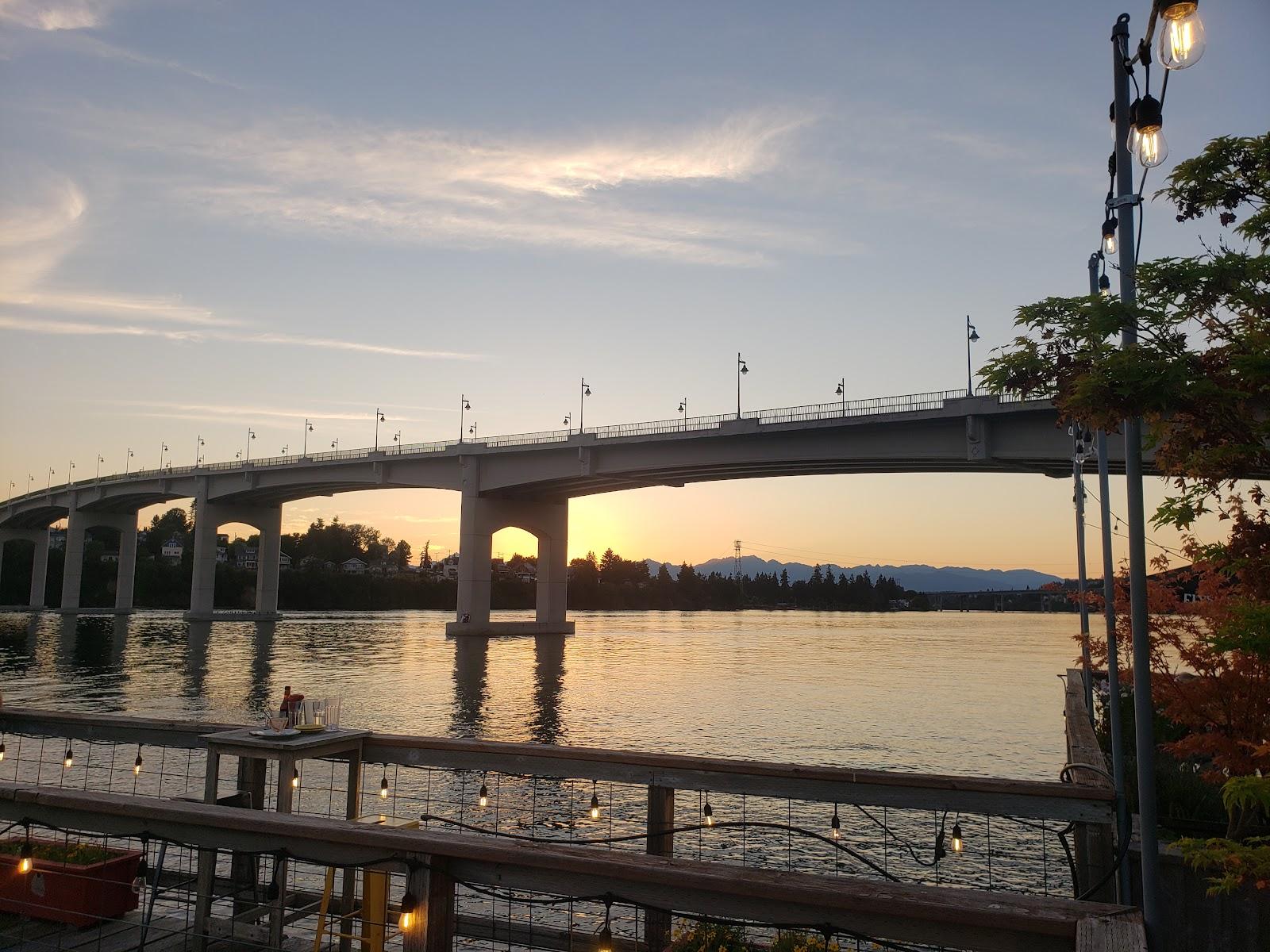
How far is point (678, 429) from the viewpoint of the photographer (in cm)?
5938

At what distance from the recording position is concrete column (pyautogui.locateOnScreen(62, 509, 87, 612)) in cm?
11219

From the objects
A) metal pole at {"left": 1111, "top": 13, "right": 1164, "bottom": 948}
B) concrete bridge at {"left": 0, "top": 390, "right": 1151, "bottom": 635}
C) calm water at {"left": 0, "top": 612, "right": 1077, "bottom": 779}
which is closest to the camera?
metal pole at {"left": 1111, "top": 13, "right": 1164, "bottom": 948}

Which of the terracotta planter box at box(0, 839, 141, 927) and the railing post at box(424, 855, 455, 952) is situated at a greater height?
the railing post at box(424, 855, 455, 952)

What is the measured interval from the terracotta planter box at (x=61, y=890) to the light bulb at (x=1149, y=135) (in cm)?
929

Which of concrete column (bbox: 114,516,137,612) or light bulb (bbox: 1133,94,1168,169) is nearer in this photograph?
light bulb (bbox: 1133,94,1168,169)

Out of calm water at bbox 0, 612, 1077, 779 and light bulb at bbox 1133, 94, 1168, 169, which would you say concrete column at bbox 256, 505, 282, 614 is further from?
light bulb at bbox 1133, 94, 1168, 169

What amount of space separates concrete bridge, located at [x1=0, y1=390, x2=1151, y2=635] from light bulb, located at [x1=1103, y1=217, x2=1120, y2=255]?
30152 mm

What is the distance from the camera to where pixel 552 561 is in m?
78.9

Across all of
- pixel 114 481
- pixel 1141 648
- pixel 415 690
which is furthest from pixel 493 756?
pixel 114 481

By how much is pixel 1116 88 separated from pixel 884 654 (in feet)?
211

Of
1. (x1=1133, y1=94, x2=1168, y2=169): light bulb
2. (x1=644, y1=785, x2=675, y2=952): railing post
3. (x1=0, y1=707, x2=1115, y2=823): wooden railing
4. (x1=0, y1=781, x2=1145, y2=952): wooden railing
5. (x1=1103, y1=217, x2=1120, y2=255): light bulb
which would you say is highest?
(x1=1103, y1=217, x2=1120, y2=255): light bulb

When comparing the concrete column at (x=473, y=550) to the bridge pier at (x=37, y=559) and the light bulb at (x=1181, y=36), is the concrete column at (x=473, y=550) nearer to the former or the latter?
the light bulb at (x=1181, y=36)

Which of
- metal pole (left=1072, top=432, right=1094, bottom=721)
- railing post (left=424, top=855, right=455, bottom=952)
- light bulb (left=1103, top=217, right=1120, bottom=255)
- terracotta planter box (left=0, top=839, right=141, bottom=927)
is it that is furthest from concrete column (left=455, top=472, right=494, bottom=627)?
railing post (left=424, top=855, right=455, bottom=952)

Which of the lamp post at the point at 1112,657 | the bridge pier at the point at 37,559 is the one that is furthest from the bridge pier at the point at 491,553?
the bridge pier at the point at 37,559
